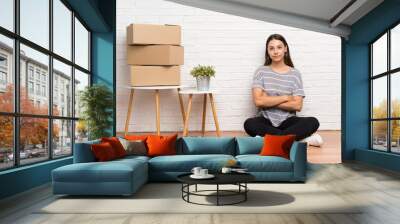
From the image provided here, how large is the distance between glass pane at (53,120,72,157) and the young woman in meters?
3.50

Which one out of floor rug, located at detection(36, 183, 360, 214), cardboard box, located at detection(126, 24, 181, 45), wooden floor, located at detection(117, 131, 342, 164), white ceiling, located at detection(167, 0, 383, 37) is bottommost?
floor rug, located at detection(36, 183, 360, 214)

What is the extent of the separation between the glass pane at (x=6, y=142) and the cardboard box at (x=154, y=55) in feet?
12.6

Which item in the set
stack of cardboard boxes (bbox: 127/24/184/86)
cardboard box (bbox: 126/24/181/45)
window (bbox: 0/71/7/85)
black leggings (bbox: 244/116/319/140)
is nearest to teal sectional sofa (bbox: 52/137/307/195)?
window (bbox: 0/71/7/85)

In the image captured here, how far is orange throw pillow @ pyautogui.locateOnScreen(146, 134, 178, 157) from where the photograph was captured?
22.5ft

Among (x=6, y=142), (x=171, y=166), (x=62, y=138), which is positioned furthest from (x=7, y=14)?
(x=171, y=166)

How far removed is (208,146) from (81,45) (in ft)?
10.7

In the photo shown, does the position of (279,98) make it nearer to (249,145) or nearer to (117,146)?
(249,145)

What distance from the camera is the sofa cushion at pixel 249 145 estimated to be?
22.9 feet

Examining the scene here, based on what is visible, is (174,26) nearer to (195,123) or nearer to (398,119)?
(195,123)

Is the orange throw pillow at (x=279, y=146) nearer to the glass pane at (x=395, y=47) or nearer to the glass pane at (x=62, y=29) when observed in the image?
the glass pane at (x=395, y=47)

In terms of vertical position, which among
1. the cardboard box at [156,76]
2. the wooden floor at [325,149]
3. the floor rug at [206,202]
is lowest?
the floor rug at [206,202]

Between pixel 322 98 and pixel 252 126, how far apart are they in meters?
1.76

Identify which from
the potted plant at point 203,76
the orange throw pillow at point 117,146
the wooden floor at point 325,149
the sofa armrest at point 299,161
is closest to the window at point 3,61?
the orange throw pillow at point 117,146

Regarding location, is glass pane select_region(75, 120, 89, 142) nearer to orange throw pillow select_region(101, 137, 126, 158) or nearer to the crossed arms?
orange throw pillow select_region(101, 137, 126, 158)
